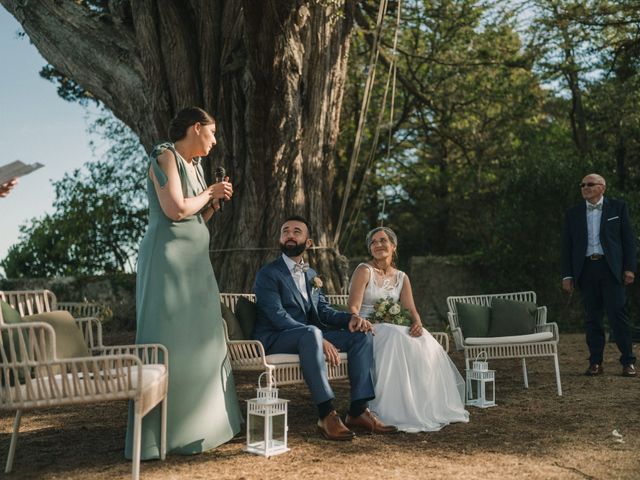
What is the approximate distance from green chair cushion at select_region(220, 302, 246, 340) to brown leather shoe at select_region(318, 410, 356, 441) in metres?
0.79

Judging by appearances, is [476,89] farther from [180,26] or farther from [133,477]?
[133,477]

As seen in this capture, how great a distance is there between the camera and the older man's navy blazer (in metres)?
6.48

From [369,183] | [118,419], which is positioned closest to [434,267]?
[369,183]

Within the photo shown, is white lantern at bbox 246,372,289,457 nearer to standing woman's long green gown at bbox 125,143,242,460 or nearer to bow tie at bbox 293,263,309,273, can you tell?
standing woman's long green gown at bbox 125,143,242,460

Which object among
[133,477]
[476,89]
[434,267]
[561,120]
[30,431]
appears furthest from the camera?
[561,120]

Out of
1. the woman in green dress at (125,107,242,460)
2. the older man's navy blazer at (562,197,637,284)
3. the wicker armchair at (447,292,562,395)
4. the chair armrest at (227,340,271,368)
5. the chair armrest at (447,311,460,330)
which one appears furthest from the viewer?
the older man's navy blazer at (562,197,637,284)

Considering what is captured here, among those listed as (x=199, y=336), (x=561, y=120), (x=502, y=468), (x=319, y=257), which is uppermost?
(x=561, y=120)

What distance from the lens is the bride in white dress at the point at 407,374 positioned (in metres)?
4.69

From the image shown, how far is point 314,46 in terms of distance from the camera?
23.9 feet

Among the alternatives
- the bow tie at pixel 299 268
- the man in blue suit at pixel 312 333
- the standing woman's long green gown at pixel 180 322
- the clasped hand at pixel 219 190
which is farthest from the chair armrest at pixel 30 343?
the bow tie at pixel 299 268

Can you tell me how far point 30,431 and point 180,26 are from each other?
414 centimetres

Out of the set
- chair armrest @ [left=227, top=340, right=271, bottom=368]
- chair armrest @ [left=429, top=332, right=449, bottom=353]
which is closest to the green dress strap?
chair armrest @ [left=227, top=340, right=271, bottom=368]

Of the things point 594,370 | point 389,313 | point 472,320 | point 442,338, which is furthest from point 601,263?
point 389,313

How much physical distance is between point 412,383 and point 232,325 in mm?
1239
